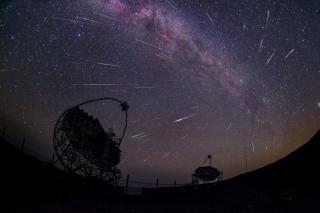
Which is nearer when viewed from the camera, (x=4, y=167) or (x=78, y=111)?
(x=4, y=167)

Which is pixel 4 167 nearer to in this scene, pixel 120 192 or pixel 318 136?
pixel 120 192

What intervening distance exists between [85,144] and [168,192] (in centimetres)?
988

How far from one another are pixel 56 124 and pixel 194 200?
15.0m

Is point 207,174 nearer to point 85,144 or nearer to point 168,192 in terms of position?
point 168,192

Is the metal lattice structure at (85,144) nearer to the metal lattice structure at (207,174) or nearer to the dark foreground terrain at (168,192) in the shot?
the dark foreground terrain at (168,192)

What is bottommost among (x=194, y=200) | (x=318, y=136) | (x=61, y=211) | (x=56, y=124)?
(x=61, y=211)

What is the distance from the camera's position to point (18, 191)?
1906 cm

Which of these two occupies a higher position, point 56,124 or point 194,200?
point 56,124

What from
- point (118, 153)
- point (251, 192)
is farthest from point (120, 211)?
point (251, 192)

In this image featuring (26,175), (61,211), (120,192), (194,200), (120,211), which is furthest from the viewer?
(120,192)

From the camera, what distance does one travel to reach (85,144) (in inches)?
974

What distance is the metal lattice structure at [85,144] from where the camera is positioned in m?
23.6

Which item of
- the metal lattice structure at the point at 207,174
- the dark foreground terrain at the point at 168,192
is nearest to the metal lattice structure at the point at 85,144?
the dark foreground terrain at the point at 168,192

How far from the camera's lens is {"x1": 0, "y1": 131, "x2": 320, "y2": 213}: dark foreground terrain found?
47.2ft
